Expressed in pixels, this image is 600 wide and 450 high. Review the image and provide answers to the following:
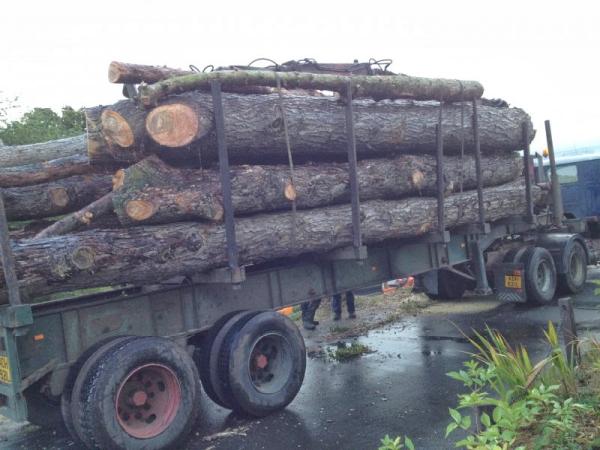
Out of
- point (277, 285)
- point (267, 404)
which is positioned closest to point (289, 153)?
point (277, 285)

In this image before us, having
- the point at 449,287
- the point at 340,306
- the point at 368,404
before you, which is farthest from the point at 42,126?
the point at 368,404

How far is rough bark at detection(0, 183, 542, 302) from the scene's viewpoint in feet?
17.3

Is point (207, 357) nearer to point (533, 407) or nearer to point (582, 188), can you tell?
point (533, 407)

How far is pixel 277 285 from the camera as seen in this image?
7.09 meters

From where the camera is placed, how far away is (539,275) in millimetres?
11148

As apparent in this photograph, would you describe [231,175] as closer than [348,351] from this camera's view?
Yes

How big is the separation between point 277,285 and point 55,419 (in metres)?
2.61

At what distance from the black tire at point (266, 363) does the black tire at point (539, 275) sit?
5603 millimetres

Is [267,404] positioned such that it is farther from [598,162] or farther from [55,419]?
[598,162]

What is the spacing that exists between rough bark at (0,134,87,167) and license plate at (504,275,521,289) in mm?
6982

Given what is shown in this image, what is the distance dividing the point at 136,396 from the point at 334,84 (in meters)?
3.86

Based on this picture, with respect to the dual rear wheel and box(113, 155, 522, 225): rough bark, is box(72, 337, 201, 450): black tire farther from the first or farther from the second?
box(113, 155, 522, 225): rough bark

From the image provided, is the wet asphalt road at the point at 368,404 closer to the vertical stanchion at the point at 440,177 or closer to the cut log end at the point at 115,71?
the vertical stanchion at the point at 440,177

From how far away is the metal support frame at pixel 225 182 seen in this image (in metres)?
5.97
